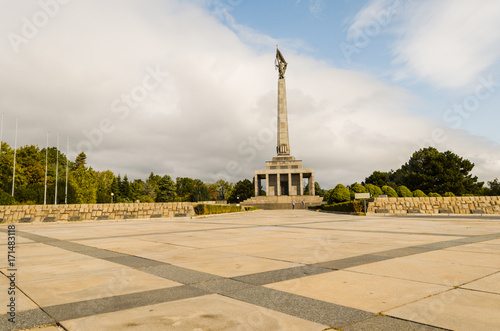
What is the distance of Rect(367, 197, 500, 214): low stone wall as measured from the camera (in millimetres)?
28797

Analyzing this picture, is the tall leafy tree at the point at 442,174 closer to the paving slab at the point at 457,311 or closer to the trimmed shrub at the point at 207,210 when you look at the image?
the trimmed shrub at the point at 207,210

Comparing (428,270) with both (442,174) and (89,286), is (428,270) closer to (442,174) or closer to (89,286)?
(89,286)

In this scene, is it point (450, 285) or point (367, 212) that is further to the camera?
point (367, 212)

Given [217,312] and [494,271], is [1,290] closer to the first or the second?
[217,312]

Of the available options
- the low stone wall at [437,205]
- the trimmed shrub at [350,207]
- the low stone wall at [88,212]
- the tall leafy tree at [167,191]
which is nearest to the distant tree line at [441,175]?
the trimmed shrub at [350,207]

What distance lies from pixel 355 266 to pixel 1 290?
223 inches

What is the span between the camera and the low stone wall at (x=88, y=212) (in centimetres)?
2303

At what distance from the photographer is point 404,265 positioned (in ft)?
→ 20.7

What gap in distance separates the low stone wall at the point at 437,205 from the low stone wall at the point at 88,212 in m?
16.7

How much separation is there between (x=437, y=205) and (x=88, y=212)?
28.7 metres

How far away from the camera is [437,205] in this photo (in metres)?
29.7

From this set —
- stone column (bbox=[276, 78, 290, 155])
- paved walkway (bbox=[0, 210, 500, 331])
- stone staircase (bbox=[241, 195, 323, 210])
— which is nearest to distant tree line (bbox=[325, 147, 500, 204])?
stone staircase (bbox=[241, 195, 323, 210])

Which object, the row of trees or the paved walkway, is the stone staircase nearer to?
the row of trees

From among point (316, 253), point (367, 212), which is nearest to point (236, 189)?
point (367, 212)
